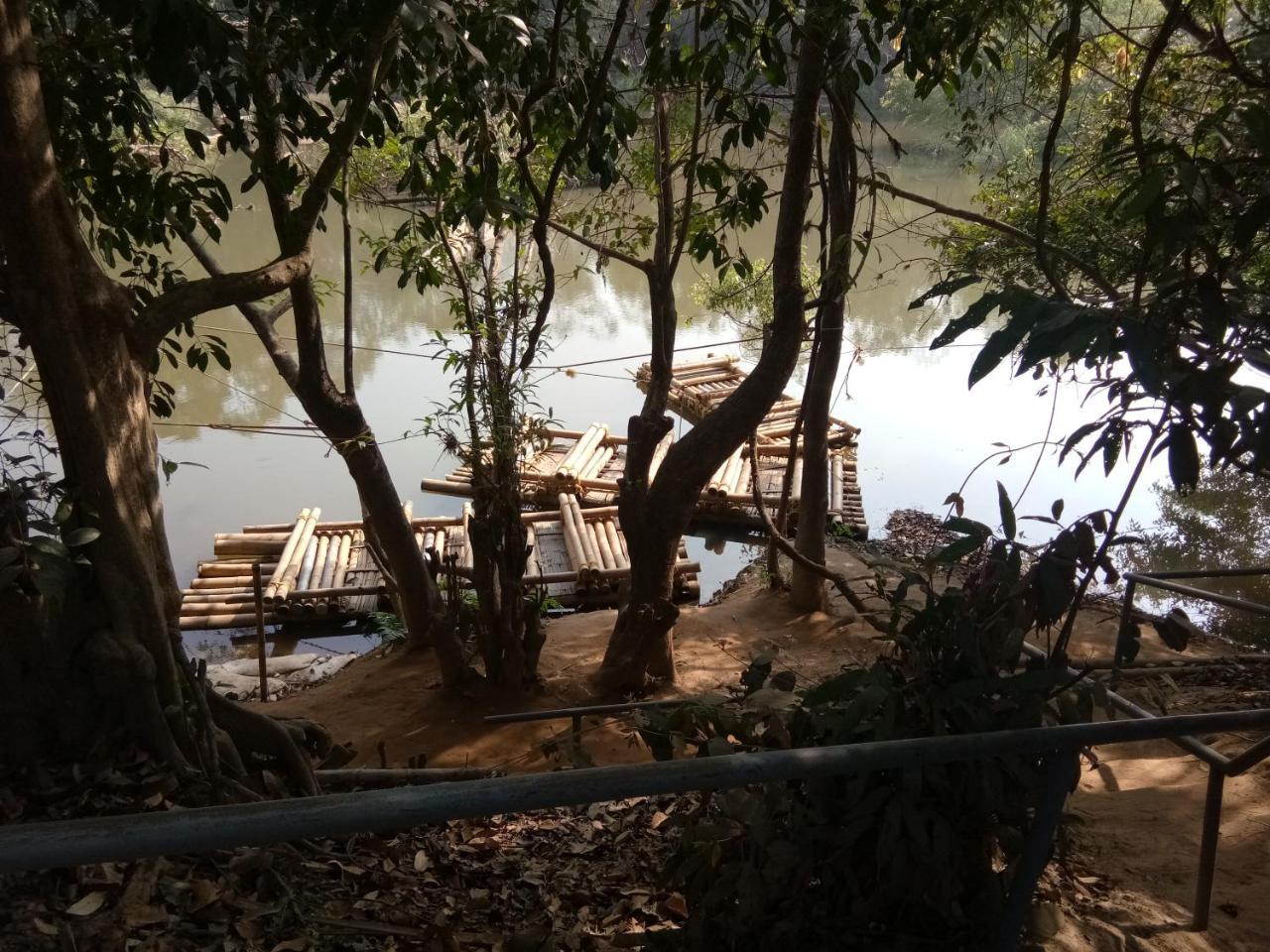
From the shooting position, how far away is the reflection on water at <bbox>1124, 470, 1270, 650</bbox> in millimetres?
8898

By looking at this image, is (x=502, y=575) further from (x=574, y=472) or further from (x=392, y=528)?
(x=574, y=472)

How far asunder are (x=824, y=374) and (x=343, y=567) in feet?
16.6

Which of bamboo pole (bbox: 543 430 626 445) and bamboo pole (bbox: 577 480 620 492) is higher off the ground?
bamboo pole (bbox: 543 430 626 445)

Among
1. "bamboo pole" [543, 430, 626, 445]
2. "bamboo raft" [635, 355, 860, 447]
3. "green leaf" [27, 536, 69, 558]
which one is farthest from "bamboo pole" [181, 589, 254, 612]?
"green leaf" [27, 536, 69, 558]

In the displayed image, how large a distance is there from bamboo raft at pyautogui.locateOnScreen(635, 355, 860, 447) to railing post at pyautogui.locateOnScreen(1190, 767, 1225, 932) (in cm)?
983

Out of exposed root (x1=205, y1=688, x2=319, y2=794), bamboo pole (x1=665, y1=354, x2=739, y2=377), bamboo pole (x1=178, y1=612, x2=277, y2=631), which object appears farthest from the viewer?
bamboo pole (x1=665, y1=354, x2=739, y2=377)

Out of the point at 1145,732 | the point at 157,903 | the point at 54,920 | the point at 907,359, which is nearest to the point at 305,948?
the point at 157,903

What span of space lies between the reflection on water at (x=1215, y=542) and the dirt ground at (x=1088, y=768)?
1864mm

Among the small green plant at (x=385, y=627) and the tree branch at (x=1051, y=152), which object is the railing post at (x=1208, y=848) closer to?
the tree branch at (x=1051, y=152)

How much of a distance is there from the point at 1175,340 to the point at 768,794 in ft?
3.34

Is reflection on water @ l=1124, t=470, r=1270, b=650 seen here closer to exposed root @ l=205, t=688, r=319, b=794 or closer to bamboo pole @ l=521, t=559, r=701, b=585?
bamboo pole @ l=521, t=559, r=701, b=585

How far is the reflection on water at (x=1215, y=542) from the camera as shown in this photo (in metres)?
8.90

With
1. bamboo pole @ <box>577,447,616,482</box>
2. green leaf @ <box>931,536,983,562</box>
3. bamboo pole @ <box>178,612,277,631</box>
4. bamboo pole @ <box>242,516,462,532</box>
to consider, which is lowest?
bamboo pole @ <box>178,612,277,631</box>

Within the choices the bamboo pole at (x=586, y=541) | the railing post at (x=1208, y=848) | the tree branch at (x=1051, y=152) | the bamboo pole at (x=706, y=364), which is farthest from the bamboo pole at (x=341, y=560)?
the tree branch at (x=1051, y=152)
